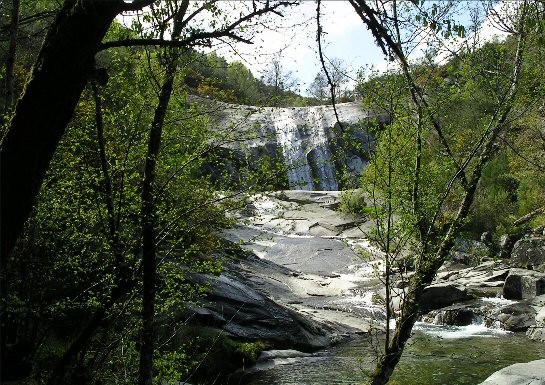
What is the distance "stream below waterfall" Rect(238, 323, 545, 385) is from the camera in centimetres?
1076

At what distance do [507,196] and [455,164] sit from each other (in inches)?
930

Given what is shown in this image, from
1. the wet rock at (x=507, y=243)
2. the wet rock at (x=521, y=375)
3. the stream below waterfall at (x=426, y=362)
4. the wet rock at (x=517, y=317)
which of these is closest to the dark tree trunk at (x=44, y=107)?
the stream below waterfall at (x=426, y=362)

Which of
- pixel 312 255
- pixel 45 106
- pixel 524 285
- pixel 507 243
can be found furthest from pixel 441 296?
pixel 45 106

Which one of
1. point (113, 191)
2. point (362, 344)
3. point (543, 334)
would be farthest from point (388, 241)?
point (543, 334)

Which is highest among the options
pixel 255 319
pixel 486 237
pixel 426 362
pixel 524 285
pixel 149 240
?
pixel 149 240

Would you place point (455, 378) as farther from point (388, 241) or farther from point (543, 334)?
point (388, 241)

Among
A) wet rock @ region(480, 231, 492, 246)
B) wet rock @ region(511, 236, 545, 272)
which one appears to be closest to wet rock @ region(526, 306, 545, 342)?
wet rock @ region(511, 236, 545, 272)

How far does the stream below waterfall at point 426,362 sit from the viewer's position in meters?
10.8

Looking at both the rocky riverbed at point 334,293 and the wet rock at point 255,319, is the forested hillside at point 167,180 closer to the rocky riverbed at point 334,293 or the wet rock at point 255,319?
the rocky riverbed at point 334,293

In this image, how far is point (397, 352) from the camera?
6.73m

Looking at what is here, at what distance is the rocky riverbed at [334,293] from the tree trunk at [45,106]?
363 cm

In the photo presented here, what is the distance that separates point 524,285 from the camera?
56.6 ft

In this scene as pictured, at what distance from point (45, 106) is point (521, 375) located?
8.92 metres

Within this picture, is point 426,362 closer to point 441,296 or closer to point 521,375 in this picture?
point 521,375
